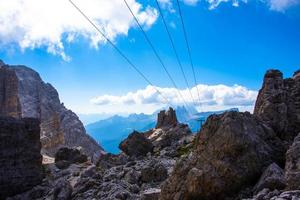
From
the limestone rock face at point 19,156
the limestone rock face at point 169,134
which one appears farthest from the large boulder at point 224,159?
the limestone rock face at point 169,134

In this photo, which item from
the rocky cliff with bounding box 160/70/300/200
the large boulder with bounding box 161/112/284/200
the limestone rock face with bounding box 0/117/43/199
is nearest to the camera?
the rocky cliff with bounding box 160/70/300/200

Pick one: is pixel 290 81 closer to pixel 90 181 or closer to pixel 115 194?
pixel 115 194

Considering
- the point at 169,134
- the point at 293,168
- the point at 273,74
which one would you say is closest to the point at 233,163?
the point at 293,168

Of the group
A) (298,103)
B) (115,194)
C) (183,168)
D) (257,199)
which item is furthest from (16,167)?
(257,199)

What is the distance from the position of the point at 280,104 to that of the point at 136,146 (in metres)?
37.6

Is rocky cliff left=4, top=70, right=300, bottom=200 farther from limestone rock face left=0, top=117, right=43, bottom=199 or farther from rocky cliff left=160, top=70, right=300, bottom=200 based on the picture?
limestone rock face left=0, top=117, right=43, bottom=199

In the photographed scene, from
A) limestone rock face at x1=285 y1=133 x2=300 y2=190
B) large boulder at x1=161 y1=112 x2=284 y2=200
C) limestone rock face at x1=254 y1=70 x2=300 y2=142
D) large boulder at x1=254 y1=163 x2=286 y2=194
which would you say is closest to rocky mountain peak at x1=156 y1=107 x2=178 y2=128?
limestone rock face at x1=254 y1=70 x2=300 y2=142

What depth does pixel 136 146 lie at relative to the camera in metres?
61.7

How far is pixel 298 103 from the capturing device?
29500 millimetres

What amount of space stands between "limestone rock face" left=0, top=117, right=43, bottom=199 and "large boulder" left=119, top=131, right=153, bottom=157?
16.5m

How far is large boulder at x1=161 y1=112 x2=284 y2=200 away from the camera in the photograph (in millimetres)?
17766

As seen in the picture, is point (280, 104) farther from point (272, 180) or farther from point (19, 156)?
point (19, 156)

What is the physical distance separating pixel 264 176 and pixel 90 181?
25.3 metres

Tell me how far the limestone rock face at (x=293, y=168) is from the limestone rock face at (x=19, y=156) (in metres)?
37.0
